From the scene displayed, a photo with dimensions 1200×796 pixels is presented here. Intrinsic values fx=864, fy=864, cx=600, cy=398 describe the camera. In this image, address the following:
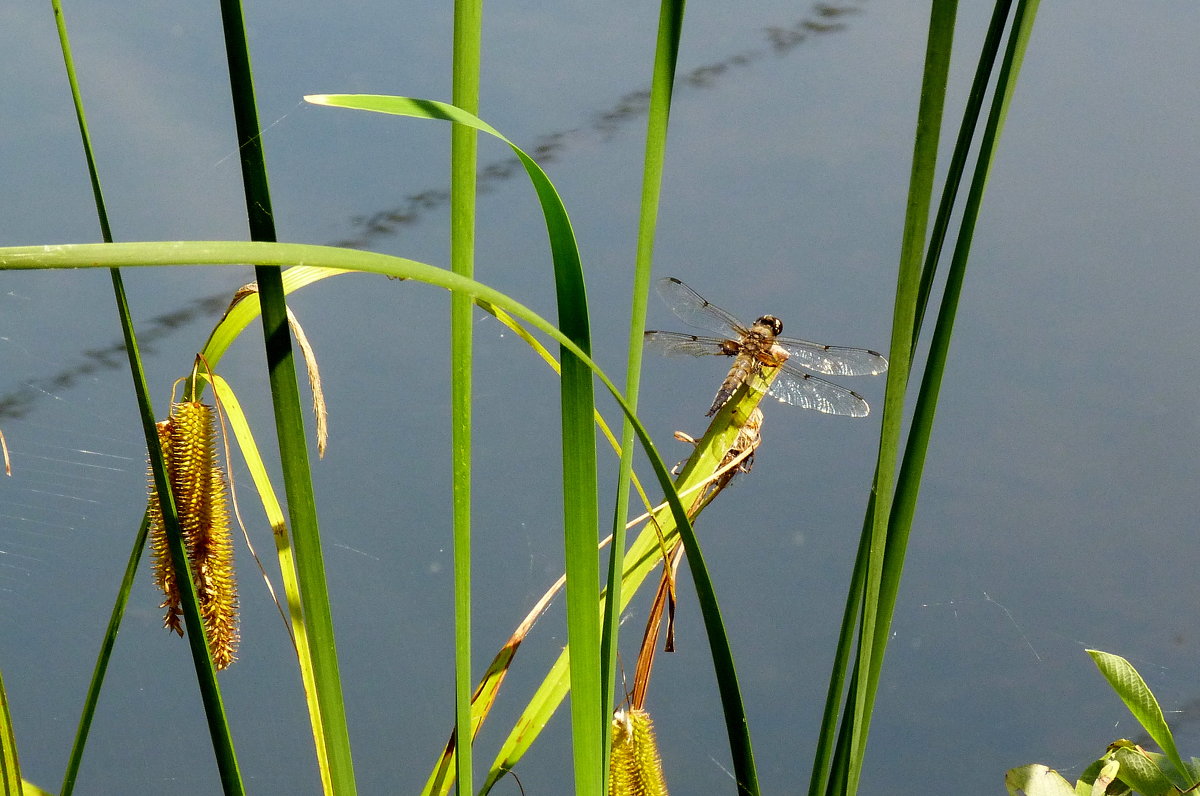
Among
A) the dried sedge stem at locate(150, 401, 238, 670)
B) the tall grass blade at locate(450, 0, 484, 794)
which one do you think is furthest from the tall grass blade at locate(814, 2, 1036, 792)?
the dried sedge stem at locate(150, 401, 238, 670)

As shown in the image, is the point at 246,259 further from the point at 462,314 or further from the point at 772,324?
the point at 772,324

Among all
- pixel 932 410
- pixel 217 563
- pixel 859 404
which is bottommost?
pixel 859 404

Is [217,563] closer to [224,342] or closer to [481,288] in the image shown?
[224,342]

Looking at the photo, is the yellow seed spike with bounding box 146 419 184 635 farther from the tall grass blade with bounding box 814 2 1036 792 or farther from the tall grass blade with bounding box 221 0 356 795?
the tall grass blade with bounding box 814 2 1036 792

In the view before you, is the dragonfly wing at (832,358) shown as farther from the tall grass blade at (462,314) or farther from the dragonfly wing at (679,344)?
the tall grass blade at (462,314)

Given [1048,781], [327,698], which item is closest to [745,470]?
[1048,781]
